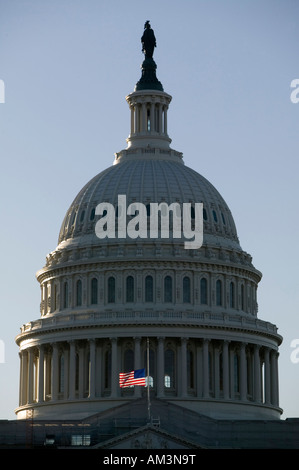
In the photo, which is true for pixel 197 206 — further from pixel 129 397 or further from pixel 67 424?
pixel 67 424

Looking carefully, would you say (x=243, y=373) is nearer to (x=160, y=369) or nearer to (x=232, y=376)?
Result: (x=232, y=376)

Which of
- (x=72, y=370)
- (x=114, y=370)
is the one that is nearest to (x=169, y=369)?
(x=114, y=370)

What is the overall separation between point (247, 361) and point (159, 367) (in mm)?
12056

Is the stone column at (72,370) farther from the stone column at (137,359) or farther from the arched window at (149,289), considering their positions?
the arched window at (149,289)

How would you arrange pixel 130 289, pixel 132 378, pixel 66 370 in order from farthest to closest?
pixel 130 289
pixel 66 370
pixel 132 378

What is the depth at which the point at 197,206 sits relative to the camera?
186 m

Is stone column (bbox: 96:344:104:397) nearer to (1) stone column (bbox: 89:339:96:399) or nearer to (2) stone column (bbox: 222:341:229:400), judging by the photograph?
(1) stone column (bbox: 89:339:96:399)

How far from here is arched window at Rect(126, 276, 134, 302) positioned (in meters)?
181

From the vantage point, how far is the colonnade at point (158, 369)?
177000 millimetres

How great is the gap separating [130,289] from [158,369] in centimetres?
999

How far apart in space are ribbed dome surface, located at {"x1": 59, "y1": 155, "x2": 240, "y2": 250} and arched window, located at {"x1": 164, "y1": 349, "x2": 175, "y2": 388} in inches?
534

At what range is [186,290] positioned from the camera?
18212 centimetres
